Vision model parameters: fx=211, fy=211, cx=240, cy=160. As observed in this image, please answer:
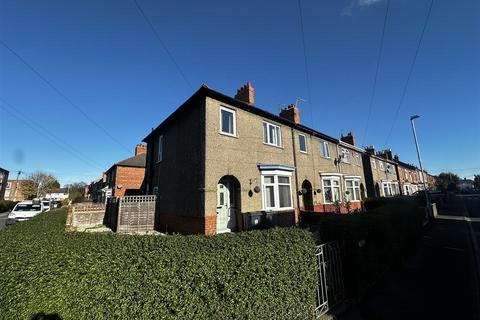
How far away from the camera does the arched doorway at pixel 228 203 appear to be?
11297mm

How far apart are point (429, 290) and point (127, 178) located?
28.5 metres

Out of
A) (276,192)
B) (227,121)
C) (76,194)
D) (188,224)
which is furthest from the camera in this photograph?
(76,194)

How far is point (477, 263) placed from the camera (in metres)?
7.81

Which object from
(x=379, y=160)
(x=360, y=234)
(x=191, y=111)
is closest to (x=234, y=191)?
(x=191, y=111)

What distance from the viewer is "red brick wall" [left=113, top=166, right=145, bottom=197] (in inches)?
1024

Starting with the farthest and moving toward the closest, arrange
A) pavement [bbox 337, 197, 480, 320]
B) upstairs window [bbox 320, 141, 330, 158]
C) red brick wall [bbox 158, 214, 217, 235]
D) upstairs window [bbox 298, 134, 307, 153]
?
upstairs window [bbox 320, 141, 330, 158]
upstairs window [bbox 298, 134, 307, 153]
red brick wall [bbox 158, 214, 217, 235]
pavement [bbox 337, 197, 480, 320]

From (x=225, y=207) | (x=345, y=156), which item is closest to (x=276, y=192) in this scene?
(x=225, y=207)

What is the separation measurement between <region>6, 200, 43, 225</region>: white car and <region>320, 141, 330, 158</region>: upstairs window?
26.1 metres

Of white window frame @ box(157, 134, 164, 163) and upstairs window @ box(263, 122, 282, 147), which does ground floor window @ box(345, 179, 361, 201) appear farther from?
white window frame @ box(157, 134, 164, 163)

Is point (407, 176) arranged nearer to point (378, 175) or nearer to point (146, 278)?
A: point (378, 175)

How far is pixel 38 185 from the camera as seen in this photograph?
59.0m

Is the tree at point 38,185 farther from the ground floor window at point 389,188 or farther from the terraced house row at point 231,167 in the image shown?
the ground floor window at point 389,188

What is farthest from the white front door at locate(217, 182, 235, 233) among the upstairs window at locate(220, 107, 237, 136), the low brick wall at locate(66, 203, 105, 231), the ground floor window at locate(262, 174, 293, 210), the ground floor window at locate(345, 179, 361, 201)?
the ground floor window at locate(345, 179, 361, 201)

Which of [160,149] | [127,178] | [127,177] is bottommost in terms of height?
[127,178]
